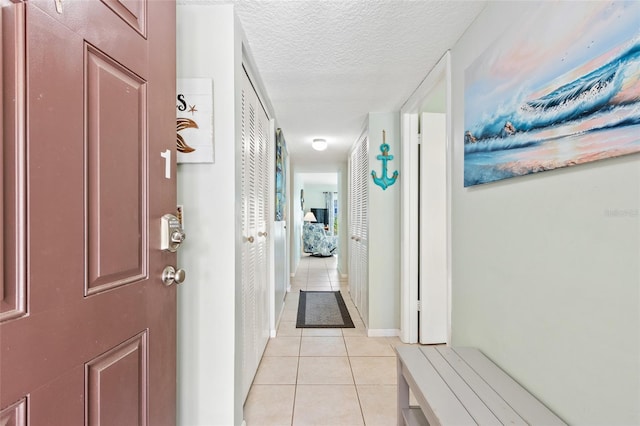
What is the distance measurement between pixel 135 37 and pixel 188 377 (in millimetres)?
1404

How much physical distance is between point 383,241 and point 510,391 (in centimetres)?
192

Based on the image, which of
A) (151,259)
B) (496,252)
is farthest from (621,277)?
(151,259)

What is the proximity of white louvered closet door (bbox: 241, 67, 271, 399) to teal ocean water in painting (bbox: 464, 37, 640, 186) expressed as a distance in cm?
128

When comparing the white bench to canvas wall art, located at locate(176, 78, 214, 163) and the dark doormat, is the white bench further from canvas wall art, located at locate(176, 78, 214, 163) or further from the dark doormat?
the dark doormat

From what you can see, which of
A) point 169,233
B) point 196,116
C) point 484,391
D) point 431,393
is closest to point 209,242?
point 169,233

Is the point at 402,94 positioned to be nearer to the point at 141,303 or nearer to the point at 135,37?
the point at 135,37

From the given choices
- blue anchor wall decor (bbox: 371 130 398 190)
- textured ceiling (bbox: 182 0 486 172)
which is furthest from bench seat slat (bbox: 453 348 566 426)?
blue anchor wall decor (bbox: 371 130 398 190)

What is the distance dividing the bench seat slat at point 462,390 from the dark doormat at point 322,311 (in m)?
1.99

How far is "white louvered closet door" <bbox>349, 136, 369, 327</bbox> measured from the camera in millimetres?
3305

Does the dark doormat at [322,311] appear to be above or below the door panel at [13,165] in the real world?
below

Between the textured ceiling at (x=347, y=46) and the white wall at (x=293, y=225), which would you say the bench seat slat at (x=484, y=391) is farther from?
the white wall at (x=293, y=225)

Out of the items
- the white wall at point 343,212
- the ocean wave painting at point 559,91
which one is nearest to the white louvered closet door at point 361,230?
the white wall at point 343,212

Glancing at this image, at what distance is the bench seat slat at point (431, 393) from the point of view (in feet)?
3.31

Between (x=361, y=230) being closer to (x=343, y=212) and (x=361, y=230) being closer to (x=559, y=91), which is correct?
(x=343, y=212)
